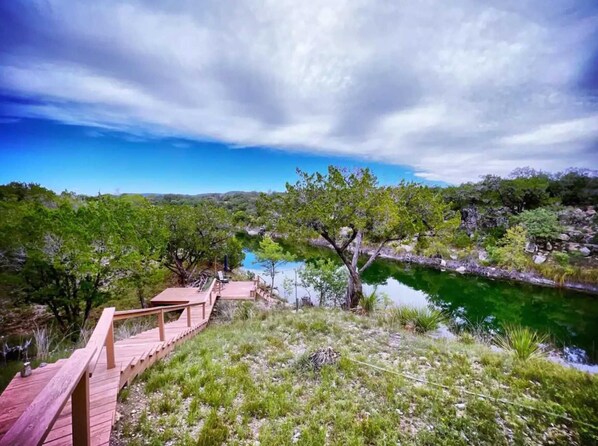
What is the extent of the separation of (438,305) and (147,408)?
15.5 meters

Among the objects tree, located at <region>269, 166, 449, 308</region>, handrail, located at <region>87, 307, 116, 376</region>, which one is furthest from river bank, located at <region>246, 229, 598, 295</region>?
handrail, located at <region>87, 307, 116, 376</region>

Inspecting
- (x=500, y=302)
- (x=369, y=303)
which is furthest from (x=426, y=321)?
(x=500, y=302)

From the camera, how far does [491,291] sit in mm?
18109

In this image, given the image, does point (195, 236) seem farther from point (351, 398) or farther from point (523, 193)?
point (523, 193)

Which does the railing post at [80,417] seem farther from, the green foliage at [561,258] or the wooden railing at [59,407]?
the green foliage at [561,258]

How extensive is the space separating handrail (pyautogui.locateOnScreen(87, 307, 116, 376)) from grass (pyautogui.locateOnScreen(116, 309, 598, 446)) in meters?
0.66

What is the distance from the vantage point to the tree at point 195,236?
16.9m

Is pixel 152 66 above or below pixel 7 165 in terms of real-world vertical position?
above

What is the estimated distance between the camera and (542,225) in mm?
21719

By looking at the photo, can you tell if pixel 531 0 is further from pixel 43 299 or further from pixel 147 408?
pixel 43 299

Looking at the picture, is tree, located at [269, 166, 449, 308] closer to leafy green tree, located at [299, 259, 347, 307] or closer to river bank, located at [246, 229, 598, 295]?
leafy green tree, located at [299, 259, 347, 307]

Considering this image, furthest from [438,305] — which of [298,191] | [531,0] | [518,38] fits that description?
[531,0]

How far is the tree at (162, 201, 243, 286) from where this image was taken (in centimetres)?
1688

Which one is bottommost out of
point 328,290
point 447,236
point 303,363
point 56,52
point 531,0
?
point 328,290
